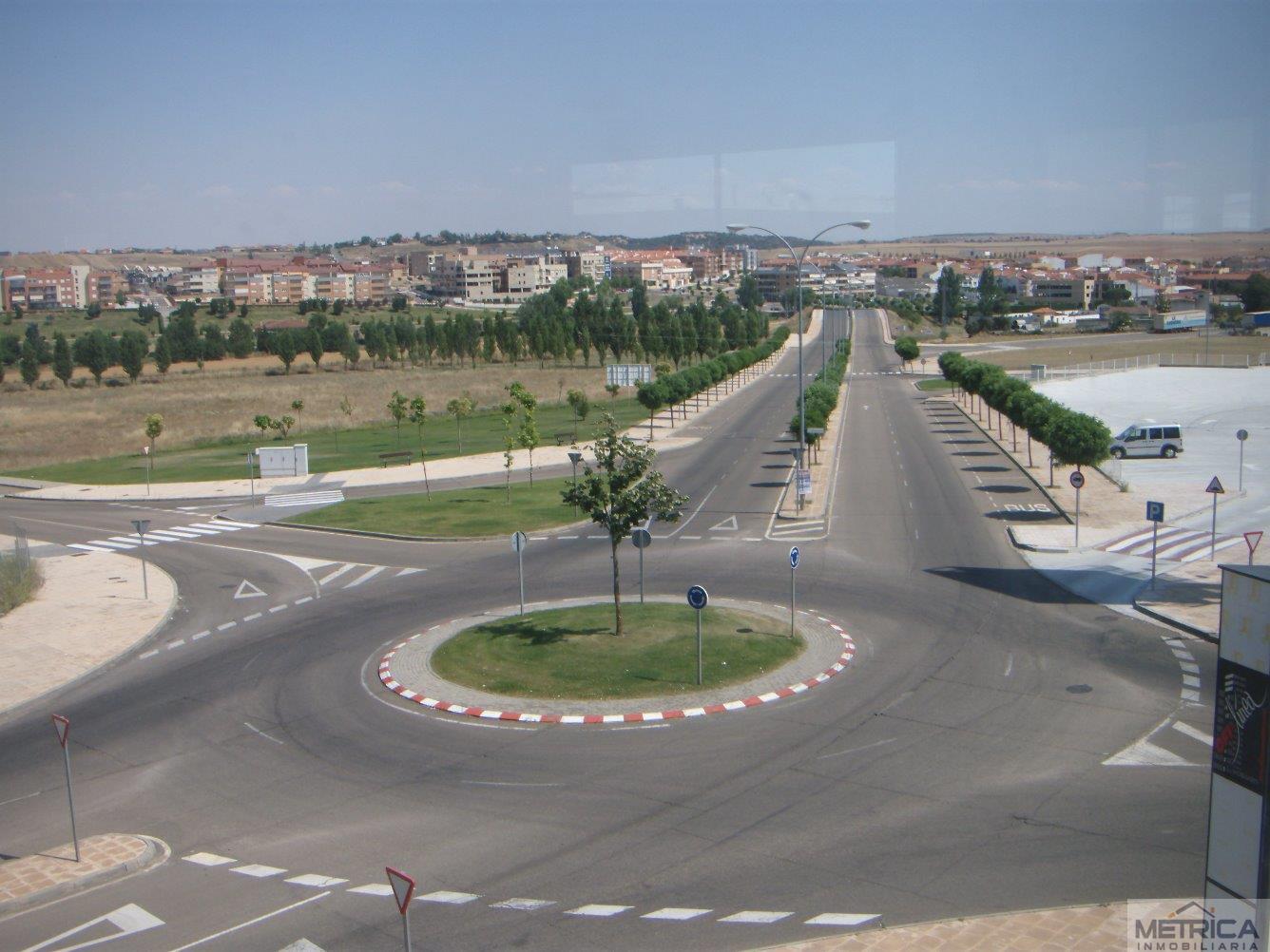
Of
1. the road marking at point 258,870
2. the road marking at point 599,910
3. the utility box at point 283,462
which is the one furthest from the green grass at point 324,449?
the road marking at point 599,910

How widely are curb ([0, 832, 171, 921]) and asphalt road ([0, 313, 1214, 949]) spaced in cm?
22

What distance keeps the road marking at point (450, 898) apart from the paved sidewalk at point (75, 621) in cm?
1173

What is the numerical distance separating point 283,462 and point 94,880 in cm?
3668

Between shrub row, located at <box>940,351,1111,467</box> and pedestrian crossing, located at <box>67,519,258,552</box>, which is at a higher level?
shrub row, located at <box>940,351,1111,467</box>

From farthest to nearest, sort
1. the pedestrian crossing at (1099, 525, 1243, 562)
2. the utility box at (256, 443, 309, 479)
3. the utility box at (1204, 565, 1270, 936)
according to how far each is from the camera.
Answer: the utility box at (256, 443, 309, 479) → the pedestrian crossing at (1099, 525, 1243, 562) → the utility box at (1204, 565, 1270, 936)

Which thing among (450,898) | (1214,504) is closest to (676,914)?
(450,898)

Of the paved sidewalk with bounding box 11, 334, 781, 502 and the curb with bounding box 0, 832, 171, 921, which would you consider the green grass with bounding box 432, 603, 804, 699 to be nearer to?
the curb with bounding box 0, 832, 171, 921

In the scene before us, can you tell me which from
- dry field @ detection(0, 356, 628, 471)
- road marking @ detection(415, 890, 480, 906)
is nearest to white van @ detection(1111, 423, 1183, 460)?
dry field @ detection(0, 356, 628, 471)

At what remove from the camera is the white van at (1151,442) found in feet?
150

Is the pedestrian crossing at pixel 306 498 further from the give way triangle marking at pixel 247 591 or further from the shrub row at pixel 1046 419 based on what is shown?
the shrub row at pixel 1046 419

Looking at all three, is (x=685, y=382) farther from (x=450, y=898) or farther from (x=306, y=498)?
(x=450, y=898)

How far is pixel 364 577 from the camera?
27.9 metres

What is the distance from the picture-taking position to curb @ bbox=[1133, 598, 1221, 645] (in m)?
20.3

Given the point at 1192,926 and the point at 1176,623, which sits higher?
the point at 1192,926
